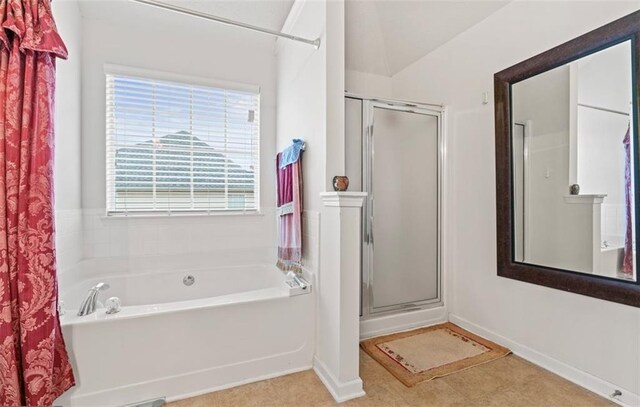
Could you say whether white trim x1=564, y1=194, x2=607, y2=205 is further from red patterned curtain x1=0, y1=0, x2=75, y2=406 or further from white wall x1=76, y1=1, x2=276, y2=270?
red patterned curtain x1=0, y1=0, x2=75, y2=406

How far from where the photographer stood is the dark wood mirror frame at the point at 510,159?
1.51 meters

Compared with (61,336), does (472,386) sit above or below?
below

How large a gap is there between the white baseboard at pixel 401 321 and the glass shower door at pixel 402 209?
0.25 feet

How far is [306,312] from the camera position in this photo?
2000 millimetres

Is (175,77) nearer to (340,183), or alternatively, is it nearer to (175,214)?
(175,214)

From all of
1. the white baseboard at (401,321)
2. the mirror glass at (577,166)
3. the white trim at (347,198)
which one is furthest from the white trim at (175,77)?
the white baseboard at (401,321)

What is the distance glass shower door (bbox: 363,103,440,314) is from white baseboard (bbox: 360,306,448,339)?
0.08m

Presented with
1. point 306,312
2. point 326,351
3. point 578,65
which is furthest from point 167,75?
point 578,65

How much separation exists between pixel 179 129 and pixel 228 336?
1.90 meters

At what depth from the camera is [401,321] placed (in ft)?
8.25

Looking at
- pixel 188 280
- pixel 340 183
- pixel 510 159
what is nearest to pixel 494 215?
pixel 510 159

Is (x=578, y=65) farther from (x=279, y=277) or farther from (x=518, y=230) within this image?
(x=279, y=277)

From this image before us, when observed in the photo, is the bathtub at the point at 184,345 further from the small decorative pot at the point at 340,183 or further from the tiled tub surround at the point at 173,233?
the small decorative pot at the point at 340,183

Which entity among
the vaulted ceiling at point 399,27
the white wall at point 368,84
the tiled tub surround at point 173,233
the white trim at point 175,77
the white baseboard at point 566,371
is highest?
the vaulted ceiling at point 399,27
